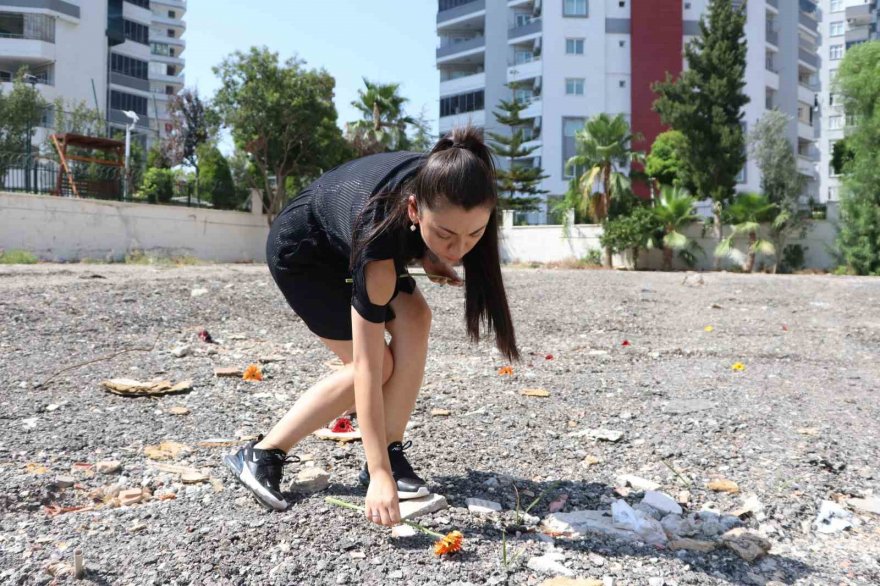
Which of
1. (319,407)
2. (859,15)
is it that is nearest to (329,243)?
(319,407)

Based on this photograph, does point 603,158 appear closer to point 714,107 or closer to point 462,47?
point 714,107

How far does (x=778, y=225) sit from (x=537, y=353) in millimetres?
20707

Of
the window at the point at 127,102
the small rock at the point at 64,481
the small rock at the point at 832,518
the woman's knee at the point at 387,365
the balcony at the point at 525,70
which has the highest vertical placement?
the balcony at the point at 525,70

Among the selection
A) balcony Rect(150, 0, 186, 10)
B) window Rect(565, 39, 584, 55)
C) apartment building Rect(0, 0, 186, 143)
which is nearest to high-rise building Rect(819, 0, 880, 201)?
window Rect(565, 39, 584, 55)

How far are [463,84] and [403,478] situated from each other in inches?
1824

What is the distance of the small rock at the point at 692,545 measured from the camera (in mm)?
2229

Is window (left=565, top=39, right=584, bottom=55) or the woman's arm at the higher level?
window (left=565, top=39, right=584, bottom=55)

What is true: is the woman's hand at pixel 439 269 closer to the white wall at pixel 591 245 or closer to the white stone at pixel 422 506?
the white stone at pixel 422 506

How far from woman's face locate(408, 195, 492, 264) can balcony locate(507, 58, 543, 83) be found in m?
41.8

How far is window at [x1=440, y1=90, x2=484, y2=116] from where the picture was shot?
1806 inches

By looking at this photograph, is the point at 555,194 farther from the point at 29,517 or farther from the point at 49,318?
the point at 29,517

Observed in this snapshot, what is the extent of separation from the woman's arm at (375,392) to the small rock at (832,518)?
1469mm

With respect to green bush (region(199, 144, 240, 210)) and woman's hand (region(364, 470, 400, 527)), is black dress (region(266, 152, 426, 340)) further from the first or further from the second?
green bush (region(199, 144, 240, 210))

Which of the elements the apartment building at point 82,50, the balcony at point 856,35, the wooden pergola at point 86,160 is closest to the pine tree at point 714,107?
the wooden pergola at point 86,160
